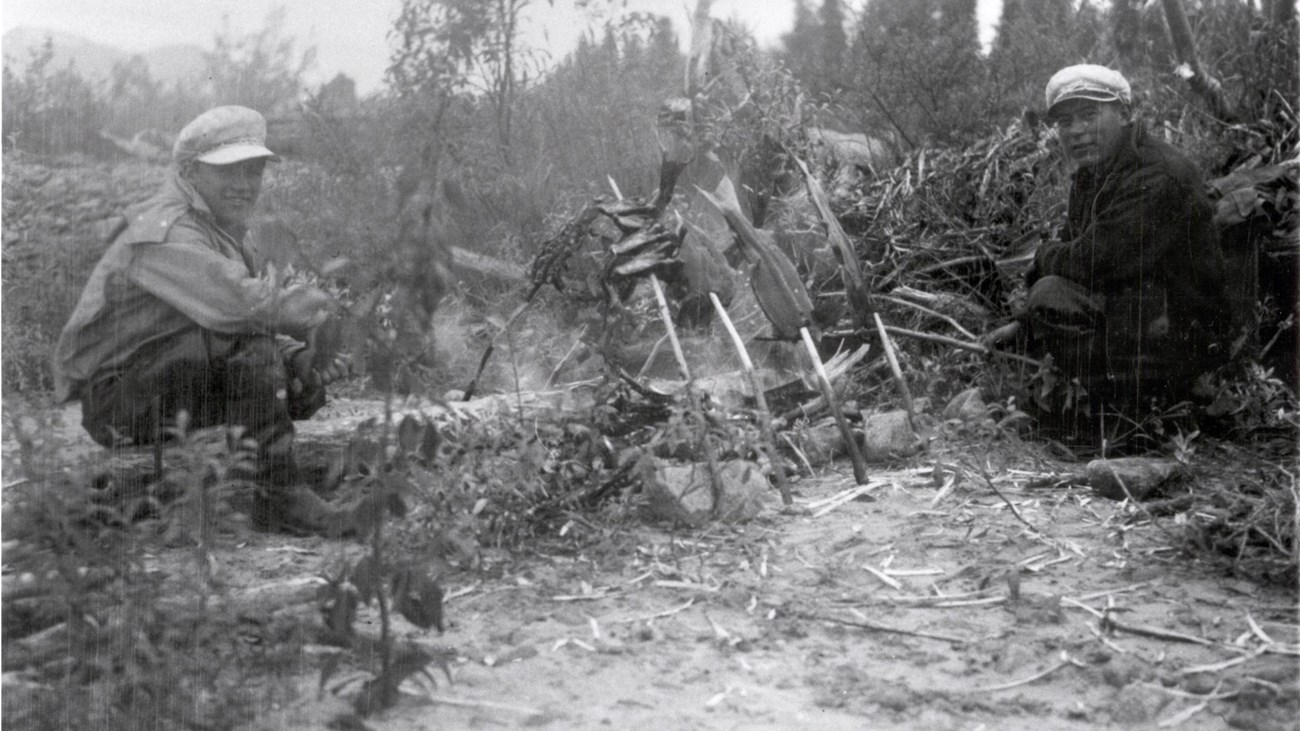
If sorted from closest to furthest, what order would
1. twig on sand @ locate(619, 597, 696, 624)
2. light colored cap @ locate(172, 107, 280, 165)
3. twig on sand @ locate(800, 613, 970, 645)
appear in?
twig on sand @ locate(800, 613, 970, 645) < twig on sand @ locate(619, 597, 696, 624) < light colored cap @ locate(172, 107, 280, 165)

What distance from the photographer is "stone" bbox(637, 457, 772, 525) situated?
3883 millimetres

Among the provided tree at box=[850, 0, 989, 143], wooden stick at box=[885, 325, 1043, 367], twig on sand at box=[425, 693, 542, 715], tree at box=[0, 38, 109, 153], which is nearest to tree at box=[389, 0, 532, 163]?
tree at box=[0, 38, 109, 153]

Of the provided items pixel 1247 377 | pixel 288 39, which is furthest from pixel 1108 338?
pixel 288 39

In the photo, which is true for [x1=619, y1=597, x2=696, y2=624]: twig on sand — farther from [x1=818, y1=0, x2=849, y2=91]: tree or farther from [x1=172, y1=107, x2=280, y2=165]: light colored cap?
[x1=818, y1=0, x2=849, y2=91]: tree

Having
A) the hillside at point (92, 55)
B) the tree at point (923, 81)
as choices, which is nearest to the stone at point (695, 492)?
the hillside at point (92, 55)

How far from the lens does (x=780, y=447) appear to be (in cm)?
468

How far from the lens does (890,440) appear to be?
15.6 ft

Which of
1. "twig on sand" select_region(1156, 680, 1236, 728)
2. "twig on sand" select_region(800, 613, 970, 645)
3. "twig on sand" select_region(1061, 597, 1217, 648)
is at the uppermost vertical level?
"twig on sand" select_region(1061, 597, 1217, 648)

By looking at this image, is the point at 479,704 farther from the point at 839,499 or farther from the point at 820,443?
the point at 820,443

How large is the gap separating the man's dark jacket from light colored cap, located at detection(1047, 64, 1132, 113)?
6.6 inches

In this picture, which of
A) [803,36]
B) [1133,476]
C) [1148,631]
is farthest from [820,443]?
[803,36]

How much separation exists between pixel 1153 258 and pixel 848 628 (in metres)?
2.37

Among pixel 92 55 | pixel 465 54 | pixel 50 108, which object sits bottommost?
pixel 50 108

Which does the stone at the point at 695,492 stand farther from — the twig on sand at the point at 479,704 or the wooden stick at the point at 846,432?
the twig on sand at the point at 479,704
